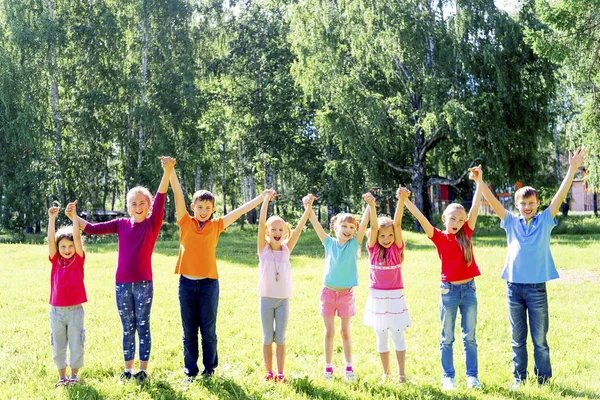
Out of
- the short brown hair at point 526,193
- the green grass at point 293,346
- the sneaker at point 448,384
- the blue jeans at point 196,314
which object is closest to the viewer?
the green grass at point 293,346

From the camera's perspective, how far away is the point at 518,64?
68.9 feet

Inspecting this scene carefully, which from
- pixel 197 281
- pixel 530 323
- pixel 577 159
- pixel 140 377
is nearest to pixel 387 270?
pixel 530 323

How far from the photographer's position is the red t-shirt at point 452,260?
16.2 ft

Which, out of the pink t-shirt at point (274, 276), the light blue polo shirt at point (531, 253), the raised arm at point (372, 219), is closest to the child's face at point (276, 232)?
the pink t-shirt at point (274, 276)

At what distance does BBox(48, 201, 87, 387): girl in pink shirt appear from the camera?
16.4 ft

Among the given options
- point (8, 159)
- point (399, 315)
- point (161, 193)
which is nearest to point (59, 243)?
point (161, 193)

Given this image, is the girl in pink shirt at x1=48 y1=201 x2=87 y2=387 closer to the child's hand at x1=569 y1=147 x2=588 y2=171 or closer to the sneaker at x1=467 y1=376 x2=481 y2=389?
the sneaker at x1=467 y1=376 x2=481 y2=389

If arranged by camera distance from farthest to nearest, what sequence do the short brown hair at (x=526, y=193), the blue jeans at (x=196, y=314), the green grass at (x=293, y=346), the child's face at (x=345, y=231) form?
1. the child's face at (x=345, y=231)
2. the short brown hair at (x=526, y=193)
3. the blue jeans at (x=196, y=314)
4. the green grass at (x=293, y=346)

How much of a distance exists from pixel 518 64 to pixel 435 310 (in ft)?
50.9

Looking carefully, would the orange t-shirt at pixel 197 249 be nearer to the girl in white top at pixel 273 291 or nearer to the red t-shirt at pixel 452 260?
the girl in white top at pixel 273 291

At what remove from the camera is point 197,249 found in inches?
198

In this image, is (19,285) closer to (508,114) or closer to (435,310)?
(435,310)

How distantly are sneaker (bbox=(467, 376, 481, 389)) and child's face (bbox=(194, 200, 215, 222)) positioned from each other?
2792 mm

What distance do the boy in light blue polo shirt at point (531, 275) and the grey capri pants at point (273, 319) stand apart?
206cm
